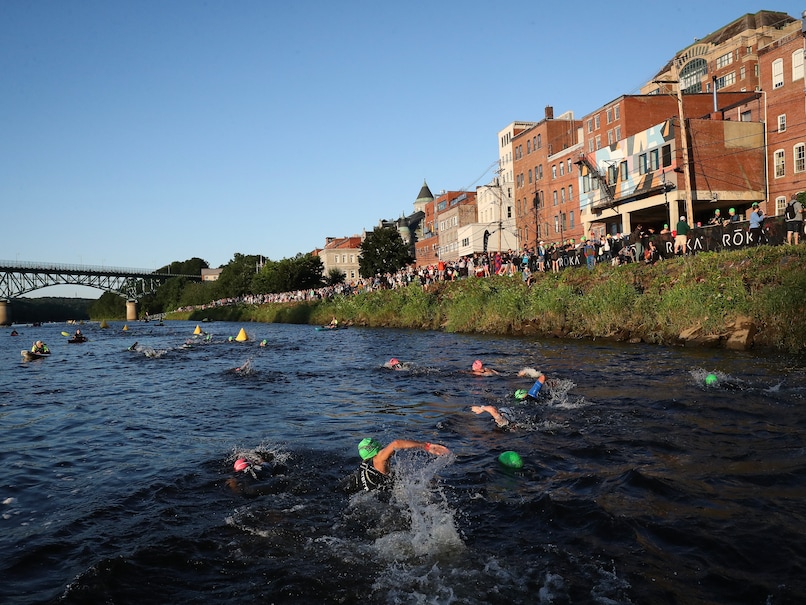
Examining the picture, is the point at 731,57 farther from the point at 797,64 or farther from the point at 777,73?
the point at 797,64

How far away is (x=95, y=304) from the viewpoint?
194 m

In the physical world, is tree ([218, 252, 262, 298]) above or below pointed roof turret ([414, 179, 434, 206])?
below

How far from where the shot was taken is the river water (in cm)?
607

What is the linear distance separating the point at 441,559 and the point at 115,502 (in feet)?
16.6

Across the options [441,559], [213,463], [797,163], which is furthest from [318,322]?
[441,559]

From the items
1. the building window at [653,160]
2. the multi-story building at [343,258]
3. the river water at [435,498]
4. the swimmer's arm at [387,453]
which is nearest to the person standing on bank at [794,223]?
the river water at [435,498]

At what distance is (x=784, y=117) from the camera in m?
41.0

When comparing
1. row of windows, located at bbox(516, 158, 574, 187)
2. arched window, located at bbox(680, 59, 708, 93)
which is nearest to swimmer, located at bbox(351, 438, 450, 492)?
row of windows, located at bbox(516, 158, 574, 187)

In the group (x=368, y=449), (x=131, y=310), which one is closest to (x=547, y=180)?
(x=368, y=449)

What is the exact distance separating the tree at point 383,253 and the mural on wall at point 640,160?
34629 mm

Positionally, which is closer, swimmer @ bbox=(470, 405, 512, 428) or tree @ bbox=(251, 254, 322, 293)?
swimmer @ bbox=(470, 405, 512, 428)

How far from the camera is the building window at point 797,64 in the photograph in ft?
128

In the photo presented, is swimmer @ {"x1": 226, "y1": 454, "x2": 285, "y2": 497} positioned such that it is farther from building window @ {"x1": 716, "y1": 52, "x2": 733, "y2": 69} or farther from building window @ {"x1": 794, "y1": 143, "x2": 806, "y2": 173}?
building window @ {"x1": 716, "y1": 52, "x2": 733, "y2": 69}

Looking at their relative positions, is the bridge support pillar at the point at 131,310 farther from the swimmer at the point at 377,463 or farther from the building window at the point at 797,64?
the swimmer at the point at 377,463
